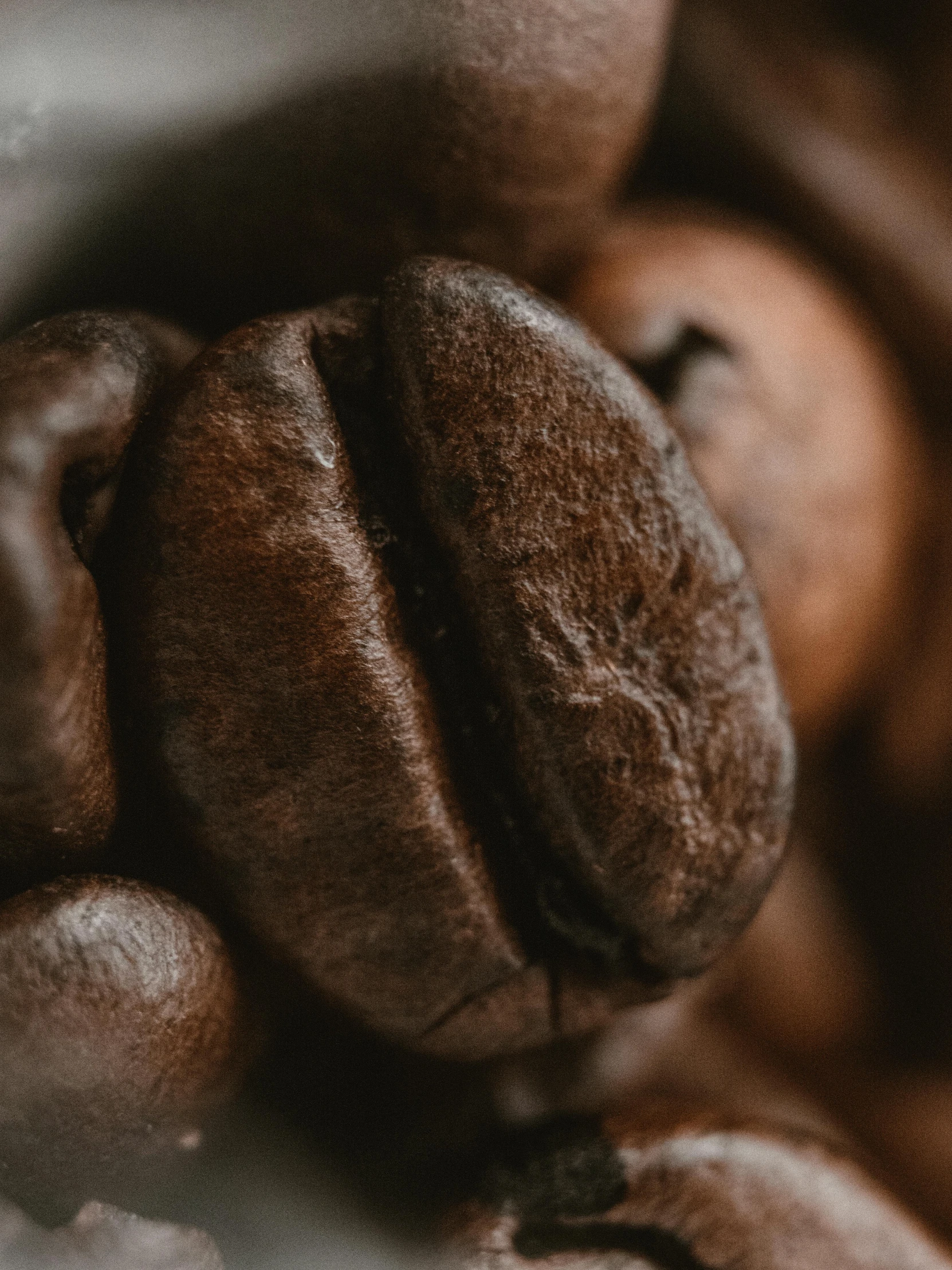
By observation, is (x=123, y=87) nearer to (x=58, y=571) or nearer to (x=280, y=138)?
(x=280, y=138)

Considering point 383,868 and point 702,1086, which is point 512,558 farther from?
point 702,1086

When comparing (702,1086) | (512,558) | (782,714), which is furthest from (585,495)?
(702,1086)

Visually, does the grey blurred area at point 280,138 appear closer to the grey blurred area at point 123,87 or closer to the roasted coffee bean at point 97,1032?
the grey blurred area at point 123,87

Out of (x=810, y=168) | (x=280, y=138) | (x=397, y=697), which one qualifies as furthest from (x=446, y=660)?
(x=810, y=168)

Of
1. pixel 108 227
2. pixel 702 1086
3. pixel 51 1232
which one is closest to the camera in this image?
pixel 51 1232

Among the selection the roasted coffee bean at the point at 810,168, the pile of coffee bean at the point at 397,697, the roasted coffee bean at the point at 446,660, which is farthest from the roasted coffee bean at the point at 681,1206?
the roasted coffee bean at the point at 810,168

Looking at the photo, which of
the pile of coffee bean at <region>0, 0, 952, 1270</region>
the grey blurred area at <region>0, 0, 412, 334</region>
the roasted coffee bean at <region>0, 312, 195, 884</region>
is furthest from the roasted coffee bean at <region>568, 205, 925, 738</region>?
the roasted coffee bean at <region>0, 312, 195, 884</region>
